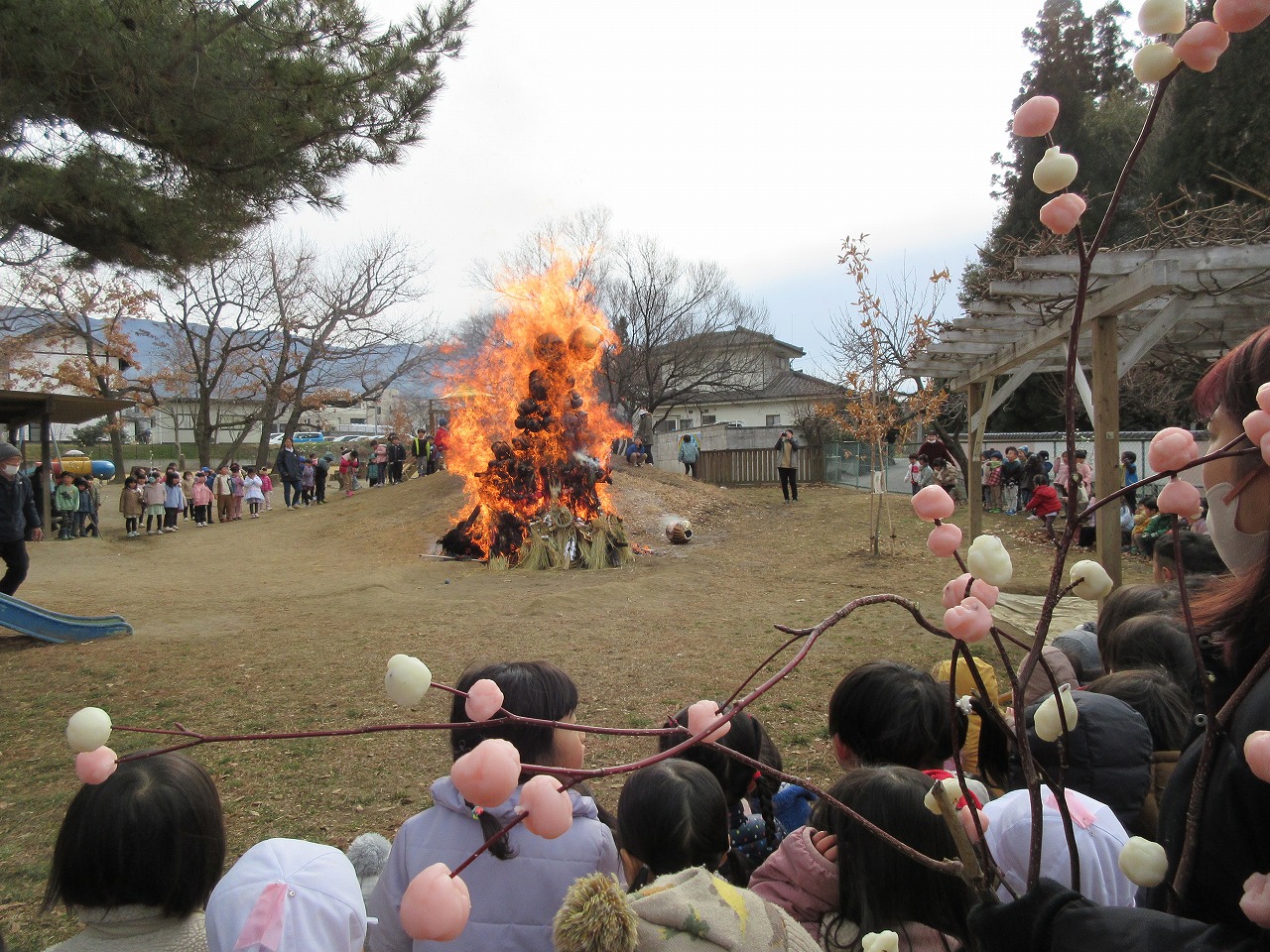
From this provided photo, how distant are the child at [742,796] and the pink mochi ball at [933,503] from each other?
6.05 ft

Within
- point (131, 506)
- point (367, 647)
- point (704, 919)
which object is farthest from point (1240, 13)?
point (131, 506)

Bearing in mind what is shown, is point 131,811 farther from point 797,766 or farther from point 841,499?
point 841,499

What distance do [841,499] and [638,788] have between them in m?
20.0

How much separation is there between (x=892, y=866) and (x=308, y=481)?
1014 inches

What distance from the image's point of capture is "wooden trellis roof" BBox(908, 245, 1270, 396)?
5445mm

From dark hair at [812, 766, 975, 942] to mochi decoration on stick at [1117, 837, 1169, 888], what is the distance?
2.92 feet

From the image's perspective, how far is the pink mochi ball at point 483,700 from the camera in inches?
32.2

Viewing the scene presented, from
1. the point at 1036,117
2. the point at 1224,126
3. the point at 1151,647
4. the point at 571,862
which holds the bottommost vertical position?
the point at 571,862

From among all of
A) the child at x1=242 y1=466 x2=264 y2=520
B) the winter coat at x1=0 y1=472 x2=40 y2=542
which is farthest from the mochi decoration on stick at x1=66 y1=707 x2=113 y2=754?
the child at x1=242 y1=466 x2=264 y2=520

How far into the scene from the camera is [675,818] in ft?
6.63

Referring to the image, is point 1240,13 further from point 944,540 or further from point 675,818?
point 675,818

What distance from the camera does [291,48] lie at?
600 centimetres

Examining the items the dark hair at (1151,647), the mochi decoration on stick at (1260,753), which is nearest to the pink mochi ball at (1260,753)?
the mochi decoration on stick at (1260,753)

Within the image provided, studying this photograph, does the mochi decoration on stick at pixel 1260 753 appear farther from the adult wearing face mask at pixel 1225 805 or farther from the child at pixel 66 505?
the child at pixel 66 505
